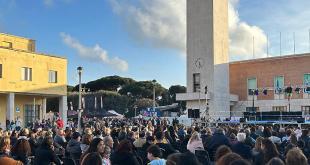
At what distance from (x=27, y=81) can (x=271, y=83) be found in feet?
83.7

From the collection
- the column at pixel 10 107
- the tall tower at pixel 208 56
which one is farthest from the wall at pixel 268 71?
the column at pixel 10 107

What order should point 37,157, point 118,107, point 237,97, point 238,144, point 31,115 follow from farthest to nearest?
point 118,107, point 237,97, point 31,115, point 238,144, point 37,157

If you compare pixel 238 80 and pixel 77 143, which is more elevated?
pixel 238 80

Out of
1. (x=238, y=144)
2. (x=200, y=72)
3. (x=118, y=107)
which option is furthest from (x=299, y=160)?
(x=118, y=107)

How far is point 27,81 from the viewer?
126 ft

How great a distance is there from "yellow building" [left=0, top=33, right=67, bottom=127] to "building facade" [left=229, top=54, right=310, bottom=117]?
1947 centimetres

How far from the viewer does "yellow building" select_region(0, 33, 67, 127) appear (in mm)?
36844

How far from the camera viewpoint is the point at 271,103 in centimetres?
4653

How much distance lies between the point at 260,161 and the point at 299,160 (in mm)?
3376

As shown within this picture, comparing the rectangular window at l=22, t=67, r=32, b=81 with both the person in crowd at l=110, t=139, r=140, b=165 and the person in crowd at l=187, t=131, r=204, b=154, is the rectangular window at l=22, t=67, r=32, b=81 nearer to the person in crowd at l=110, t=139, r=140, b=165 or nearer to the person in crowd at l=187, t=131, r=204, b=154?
the person in crowd at l=187, t=131, r=204, b=154

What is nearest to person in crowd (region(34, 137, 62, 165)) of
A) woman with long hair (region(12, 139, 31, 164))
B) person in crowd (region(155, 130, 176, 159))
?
woman with long hair (region(12, 139, 31, 164))

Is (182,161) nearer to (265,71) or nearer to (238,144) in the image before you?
(238,144)

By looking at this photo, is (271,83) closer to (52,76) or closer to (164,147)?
(52,76)

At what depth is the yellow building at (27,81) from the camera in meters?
36.8
